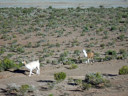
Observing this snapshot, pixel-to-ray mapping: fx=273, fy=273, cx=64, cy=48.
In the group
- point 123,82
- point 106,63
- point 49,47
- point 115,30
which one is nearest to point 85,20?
point 115,30

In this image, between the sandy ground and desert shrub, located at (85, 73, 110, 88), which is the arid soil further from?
desert shrub, located at (85, 73, 110, 88)

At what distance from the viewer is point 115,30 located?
39.1 meters

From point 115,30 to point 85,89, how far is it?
26.6 metres

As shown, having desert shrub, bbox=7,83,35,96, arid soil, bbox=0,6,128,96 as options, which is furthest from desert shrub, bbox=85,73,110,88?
desert shrub, bbox=7,83,35,96

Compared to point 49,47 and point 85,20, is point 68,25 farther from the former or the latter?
point 49,47

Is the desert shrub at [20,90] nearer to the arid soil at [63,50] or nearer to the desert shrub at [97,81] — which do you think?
the arid soil at [63,50]

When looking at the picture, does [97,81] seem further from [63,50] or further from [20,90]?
[63,50]

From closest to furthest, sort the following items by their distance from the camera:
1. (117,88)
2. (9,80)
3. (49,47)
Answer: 1. (117,88)
2. (9,80)
3. (49,47)

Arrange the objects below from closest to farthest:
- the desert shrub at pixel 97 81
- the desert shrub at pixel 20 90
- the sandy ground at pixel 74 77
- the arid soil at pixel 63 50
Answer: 1. the desert shrub at pixel 20 90
2. the sandy ground at pixel 74 77
3. the desert shrub at pixel 97 81
4. the arid soil at pixel 63 50

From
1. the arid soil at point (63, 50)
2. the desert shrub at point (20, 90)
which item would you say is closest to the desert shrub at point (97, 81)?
the arid soil at point (63, 50)

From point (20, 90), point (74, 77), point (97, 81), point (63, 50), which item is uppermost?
point (97, 81)

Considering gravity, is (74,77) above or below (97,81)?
below

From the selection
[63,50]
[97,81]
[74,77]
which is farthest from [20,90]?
[63,50]

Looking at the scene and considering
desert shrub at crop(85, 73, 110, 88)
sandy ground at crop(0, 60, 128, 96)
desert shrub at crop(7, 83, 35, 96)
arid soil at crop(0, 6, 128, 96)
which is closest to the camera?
desert shrub at crop(7, 83, 35, 96)
